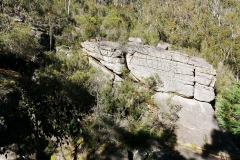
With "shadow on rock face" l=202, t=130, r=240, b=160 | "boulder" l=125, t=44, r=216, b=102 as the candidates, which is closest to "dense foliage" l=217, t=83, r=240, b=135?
"shadow on rock face" l=202, t=130, r=240, b=160

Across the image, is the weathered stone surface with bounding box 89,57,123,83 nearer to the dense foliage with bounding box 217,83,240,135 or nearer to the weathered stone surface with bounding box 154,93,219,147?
the weathered stone surface with bounding box 154,93,219,147

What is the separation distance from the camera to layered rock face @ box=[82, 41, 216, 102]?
18.6 metres

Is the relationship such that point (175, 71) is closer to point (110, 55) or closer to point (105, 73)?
point (110, 55)

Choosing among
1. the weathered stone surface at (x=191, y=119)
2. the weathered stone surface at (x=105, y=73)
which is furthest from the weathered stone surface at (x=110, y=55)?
the weathered stone surface at (x=191, y=119)

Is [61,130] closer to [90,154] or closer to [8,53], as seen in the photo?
[90,154]

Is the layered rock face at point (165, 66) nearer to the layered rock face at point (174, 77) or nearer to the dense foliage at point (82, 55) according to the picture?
the layered rock face at point (174, 77)

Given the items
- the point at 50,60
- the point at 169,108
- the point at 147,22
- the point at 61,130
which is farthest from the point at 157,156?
the point at 147,22

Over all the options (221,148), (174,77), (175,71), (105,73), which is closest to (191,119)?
(221,148)

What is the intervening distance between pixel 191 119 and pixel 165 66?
5.26 m

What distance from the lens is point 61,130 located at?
10.7 feet

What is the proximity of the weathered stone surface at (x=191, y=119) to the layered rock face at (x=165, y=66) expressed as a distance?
745 mm

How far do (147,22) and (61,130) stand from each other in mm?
37090

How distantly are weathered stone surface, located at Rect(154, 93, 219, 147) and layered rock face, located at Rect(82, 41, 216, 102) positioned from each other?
745 millimetres

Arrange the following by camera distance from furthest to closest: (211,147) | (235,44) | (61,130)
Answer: (235,44) → (211,147) → (61,130)
